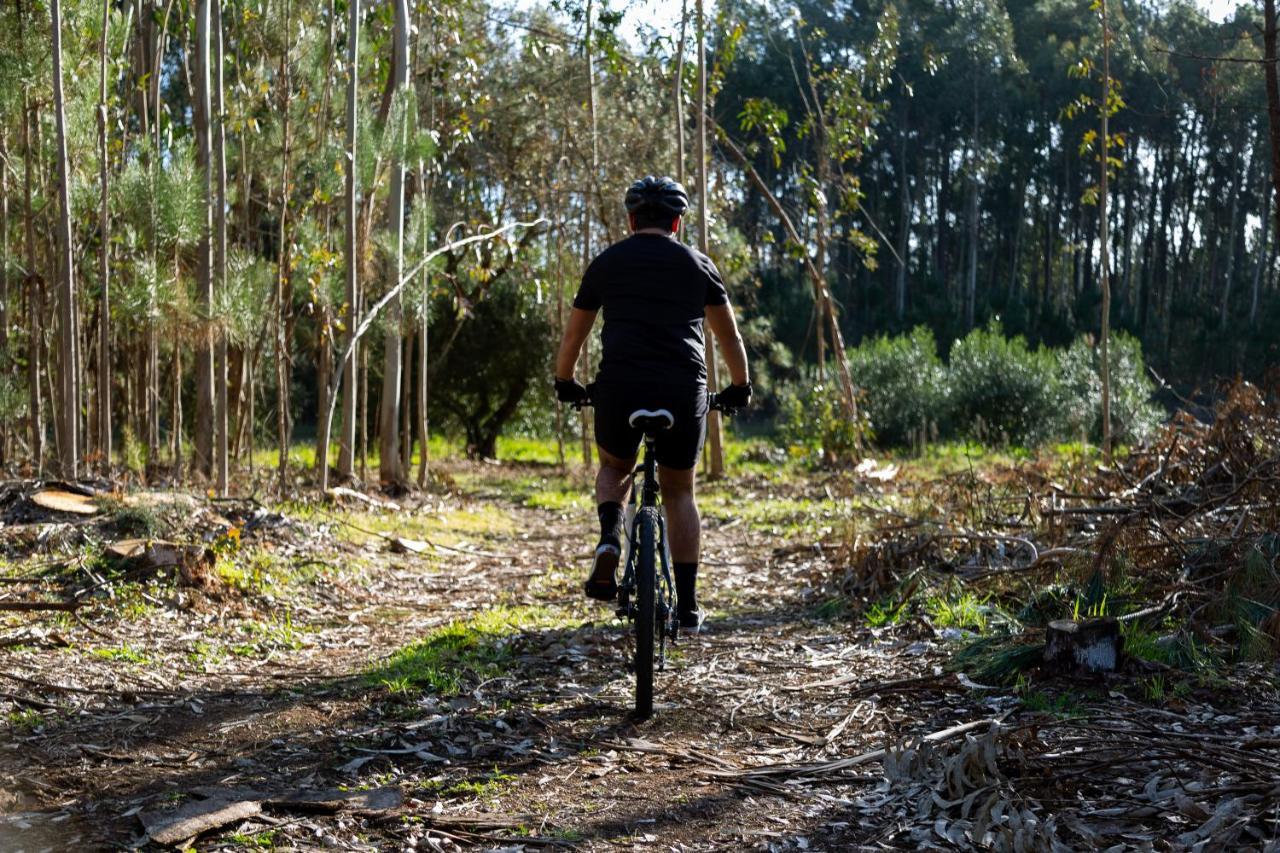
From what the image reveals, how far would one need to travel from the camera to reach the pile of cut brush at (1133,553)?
538 cm

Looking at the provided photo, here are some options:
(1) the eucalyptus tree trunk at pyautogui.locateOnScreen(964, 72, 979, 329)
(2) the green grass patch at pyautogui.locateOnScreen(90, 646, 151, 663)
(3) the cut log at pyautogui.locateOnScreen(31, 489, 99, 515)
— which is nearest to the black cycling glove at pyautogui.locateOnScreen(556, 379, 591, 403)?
(2) the green grass patch at pyautogui.locateOnScreen(90, 646, 151, 663)

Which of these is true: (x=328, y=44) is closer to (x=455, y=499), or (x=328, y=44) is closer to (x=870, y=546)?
(x=455, y=499)

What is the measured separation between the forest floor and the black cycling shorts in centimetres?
100

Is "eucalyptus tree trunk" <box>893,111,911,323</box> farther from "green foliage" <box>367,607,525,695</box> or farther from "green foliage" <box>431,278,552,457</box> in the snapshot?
"green foliage" <box>367,607,525,695</box>

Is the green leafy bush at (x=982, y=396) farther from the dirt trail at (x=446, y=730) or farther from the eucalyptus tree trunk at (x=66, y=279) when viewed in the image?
the dirt trail at (x=446, y=730)

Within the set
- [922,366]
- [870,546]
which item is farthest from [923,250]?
[870,546]

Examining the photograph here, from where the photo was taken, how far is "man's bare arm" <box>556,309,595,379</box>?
17.1ft

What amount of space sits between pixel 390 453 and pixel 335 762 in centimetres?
853

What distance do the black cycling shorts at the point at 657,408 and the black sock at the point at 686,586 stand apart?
457 mm

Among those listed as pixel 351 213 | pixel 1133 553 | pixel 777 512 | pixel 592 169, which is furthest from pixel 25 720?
pixel 592 169

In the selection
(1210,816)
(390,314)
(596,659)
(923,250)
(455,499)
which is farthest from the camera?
(923,250)

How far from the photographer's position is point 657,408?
486cm

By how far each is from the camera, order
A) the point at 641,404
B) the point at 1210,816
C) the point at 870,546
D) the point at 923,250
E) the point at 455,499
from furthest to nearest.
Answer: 1. the point at 923,250
2. the point at 455,499
3. the point at 870,546
4. the point at 641,404
5. the point at 1210,816

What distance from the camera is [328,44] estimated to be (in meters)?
12.0
